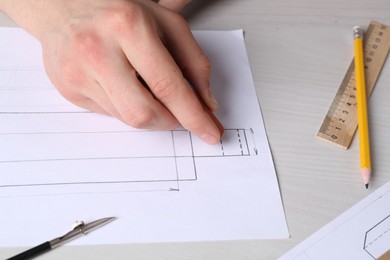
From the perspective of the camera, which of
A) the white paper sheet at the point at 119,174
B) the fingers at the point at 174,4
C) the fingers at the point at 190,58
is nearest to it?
the white paper sheet at the point at 119,174

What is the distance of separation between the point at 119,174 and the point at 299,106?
306 millimetres

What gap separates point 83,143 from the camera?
24.6 inches

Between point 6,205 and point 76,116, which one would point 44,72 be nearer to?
point 76,116

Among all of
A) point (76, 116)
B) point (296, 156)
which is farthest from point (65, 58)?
point (296, 156)

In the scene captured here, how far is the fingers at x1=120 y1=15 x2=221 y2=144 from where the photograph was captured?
1.97 ft

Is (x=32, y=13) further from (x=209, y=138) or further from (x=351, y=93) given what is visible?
(x=351, y=93)

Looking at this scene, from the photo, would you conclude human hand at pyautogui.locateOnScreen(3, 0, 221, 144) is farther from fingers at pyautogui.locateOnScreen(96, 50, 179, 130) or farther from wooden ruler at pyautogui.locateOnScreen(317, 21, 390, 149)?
wooden ruler at pyautogui.locateOnScreen(317, 21, 390, 149)

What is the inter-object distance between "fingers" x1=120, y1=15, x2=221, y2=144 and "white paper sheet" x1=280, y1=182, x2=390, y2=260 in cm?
20

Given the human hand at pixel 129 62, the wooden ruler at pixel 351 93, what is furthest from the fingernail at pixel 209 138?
the wooden ruler at pixel 351 93

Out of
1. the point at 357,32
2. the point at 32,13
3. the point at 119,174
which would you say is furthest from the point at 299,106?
the point at 32,13

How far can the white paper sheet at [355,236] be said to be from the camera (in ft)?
1.90

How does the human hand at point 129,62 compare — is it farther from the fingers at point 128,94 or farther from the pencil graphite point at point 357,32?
the pencil graphite point at point 357,32

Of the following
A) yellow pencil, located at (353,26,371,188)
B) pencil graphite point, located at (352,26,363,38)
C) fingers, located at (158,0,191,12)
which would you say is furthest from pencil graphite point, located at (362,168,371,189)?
fingers, located at (158,0,191,12)

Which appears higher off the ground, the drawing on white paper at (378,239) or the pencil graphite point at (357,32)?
the pencil graphite point at (357,32)
